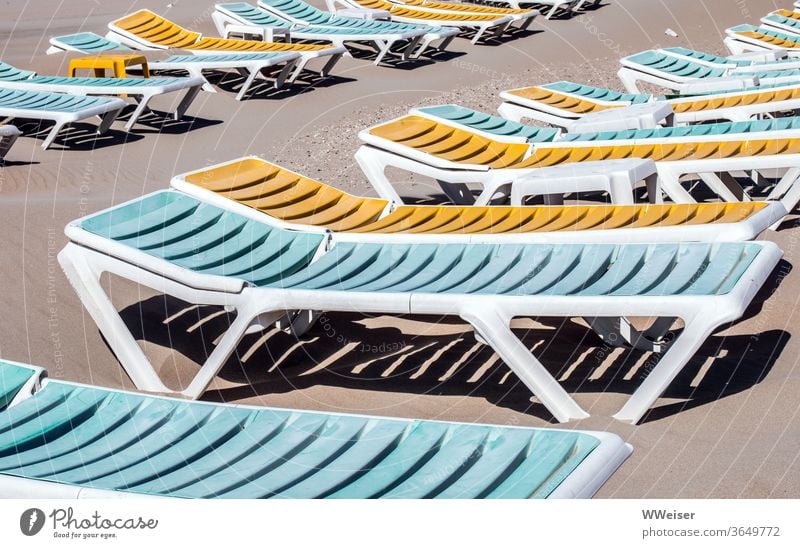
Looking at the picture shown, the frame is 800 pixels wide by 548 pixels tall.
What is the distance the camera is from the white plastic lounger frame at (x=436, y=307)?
336 cm

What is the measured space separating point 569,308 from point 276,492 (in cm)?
125

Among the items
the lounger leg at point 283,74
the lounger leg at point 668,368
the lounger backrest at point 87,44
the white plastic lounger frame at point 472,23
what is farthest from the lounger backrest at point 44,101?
the lounger leg at point 668,368

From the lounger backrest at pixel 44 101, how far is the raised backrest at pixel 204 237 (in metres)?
Result: 3.13

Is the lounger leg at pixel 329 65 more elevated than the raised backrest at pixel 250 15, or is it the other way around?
the raised backrest at pixel 250 15

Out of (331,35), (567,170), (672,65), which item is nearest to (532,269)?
(567,170)

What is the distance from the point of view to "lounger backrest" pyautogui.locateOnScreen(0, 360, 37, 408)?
3.28 meters

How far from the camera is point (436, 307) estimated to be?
3.60 m

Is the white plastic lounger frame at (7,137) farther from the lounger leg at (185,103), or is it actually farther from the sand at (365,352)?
the lounger leg at (185,103)

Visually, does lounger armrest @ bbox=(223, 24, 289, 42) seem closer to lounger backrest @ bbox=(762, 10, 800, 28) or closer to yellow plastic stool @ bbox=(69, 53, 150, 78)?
yellow plastic stool @ bbox=(69, 53, 150, 78)

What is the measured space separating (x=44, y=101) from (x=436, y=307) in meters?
4.98

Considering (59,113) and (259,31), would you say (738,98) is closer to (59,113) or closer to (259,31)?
(59,113)

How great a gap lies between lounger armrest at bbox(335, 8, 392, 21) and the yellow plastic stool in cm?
323

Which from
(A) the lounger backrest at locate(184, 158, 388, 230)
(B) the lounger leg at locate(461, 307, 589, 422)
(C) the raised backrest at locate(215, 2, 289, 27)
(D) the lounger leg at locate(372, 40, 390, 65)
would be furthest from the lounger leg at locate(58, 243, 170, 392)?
(C) the raised backrest at locate(215, 2, 289, 27)
